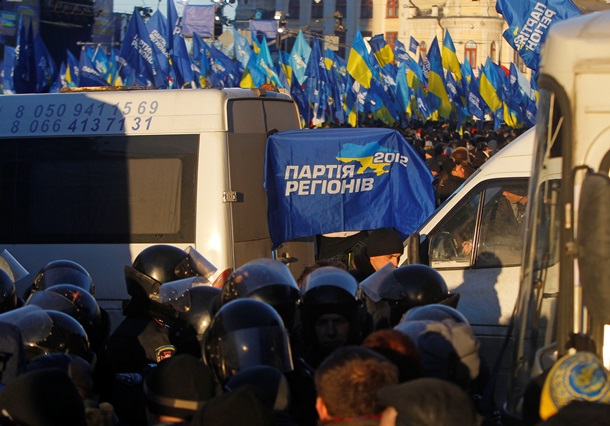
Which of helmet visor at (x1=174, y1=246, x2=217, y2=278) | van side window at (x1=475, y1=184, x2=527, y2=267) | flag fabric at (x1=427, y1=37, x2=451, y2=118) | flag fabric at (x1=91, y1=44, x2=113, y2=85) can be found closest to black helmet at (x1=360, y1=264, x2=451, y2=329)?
helmet visor at (x1=174, y1=246, x2=217, y2=278)

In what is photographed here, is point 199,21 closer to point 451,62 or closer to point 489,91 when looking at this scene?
point 451,62

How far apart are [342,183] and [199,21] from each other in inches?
2201

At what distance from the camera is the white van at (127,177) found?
8258 mm

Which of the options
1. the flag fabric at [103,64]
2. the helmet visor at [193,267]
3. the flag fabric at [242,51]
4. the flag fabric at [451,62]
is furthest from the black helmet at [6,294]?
the flag fabric at [242,51]

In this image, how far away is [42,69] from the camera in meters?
25.5

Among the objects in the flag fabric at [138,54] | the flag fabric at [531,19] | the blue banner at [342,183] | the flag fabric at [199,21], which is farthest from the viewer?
the flag fabric at [199,21]

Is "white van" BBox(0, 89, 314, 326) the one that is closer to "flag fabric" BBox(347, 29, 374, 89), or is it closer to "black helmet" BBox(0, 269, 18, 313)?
"black helmet" BBox(0, 269, 18, 313)

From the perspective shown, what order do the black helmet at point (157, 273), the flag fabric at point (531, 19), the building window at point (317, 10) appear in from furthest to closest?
1. the building window at point (317, 10)
2. the flag fabric at point (531, 19)
3. the black helmet at point (157, 273)

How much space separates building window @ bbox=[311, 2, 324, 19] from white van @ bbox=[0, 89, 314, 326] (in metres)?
80.0

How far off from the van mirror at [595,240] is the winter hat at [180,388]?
4.47ft

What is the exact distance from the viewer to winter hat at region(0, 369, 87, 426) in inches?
145

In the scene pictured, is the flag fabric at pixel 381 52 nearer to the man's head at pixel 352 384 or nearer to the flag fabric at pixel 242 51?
the flag fabric at pixel 242 51

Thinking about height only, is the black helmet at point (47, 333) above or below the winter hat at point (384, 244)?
above

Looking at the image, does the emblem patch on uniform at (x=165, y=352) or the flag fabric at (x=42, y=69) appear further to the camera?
the flag fabric at (x=42, y=69)
